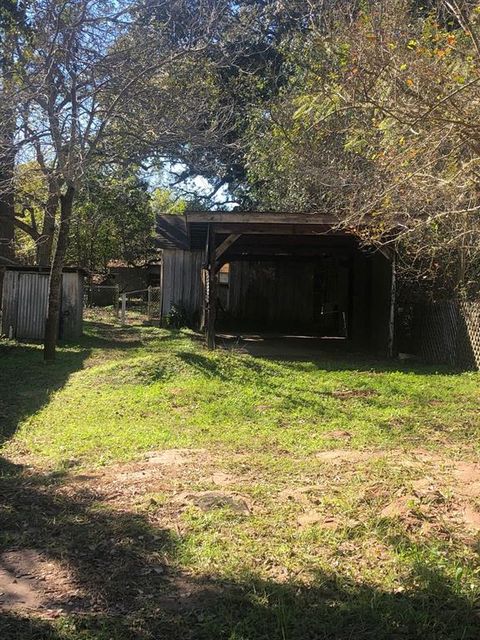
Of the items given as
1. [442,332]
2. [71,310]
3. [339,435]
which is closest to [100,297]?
[71,310]

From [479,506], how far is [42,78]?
1035 centimetres

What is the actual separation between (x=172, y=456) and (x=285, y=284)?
54.8 ft

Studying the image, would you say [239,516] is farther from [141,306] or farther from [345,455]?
[141,306]

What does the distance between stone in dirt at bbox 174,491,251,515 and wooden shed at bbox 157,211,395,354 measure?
1015 cm

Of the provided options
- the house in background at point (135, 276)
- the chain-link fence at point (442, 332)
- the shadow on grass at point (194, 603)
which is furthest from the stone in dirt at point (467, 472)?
the house in background at point (135, 276)

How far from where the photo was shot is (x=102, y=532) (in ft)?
13.6

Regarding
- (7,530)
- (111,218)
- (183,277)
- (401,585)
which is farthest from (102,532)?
(111,218)

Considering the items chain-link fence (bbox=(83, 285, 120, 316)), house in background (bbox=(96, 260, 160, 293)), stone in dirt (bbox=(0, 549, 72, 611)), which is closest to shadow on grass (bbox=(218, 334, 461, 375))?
stone in dirt (bbox=(0, 549, 72, 611))

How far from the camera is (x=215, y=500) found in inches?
182

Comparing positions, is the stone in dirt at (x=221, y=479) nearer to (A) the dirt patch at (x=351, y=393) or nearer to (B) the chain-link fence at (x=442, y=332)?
(A) the dirt patch at (x=351, y=393)

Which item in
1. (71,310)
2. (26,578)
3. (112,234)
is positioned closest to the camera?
(26,578)

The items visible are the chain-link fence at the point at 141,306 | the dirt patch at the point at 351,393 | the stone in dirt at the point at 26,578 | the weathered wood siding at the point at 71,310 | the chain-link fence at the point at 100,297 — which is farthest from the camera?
the chain-link fence at the point at 100,297

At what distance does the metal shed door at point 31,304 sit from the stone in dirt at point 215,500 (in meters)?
12.3

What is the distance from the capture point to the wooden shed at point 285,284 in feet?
54.1
